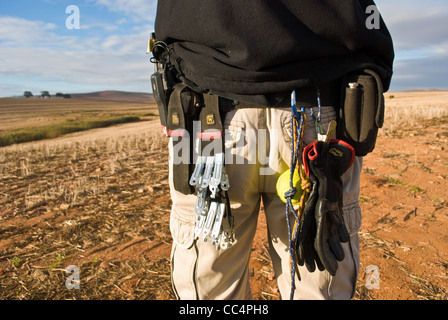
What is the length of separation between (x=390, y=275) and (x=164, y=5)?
2558 millimetres

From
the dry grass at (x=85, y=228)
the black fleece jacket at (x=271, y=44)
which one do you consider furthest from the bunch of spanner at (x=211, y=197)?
the dry grass at (x=85, y=228)

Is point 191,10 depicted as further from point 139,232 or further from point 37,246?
point 37,246

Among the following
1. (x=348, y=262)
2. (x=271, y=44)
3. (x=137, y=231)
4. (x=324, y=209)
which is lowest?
(x=137, y=231)

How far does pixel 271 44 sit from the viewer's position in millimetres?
1273

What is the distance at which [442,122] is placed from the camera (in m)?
8.55

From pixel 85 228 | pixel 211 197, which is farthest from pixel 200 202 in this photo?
Answer: pixel 85 228

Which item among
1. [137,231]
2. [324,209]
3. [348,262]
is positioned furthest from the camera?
[137,231]

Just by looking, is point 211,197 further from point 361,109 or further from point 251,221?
point 361,109

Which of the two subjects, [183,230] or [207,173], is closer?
[207,173]

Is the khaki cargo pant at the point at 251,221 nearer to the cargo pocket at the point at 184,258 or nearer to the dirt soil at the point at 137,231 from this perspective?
the cargo pocket at the point at 184,258

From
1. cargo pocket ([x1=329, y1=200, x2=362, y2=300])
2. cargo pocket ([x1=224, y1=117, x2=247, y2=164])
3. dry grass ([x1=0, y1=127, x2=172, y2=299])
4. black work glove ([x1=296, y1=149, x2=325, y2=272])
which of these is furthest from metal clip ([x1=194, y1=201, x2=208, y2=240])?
dry grass ([x1=0, y1=127, x2=172, y2=299])

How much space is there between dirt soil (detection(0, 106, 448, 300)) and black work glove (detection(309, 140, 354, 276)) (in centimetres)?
123

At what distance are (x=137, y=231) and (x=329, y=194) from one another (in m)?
2.48
